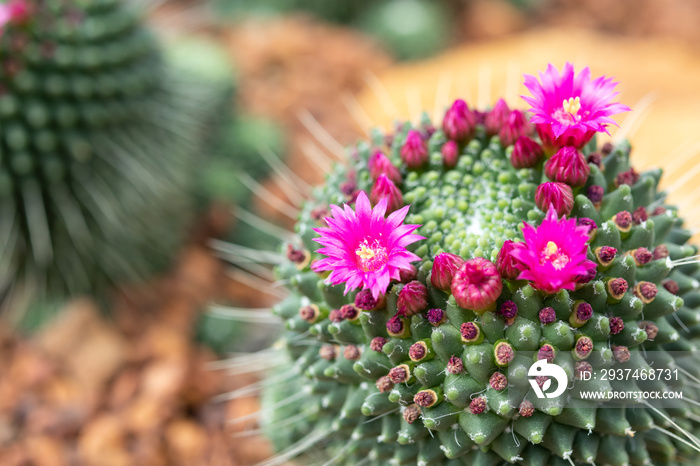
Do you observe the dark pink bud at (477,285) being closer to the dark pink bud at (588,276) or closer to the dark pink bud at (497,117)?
the dark pink bud at (588,276)

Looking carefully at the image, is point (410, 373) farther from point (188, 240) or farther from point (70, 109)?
point (188, 240)

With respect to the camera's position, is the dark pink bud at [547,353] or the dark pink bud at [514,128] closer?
the dark pink bud at [547,353]

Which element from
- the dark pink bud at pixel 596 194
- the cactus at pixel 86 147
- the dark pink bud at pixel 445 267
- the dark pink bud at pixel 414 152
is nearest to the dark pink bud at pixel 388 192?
the dark pink bud at pixel 414 152

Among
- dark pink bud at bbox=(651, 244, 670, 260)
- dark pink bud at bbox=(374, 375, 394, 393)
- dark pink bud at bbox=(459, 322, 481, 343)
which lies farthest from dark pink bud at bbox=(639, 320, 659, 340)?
dark pink bud at bbox=(374, 375, 394, 393)

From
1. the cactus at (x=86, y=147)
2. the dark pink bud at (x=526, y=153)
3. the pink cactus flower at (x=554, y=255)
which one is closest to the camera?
the pink cactus flower at (x=554, y=255)

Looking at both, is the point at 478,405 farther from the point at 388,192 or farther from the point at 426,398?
the point at 388,192

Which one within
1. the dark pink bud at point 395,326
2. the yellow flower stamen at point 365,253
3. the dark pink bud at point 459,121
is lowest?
the dark pink bud at point 395,326

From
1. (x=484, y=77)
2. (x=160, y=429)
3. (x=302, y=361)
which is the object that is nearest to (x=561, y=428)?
(x=302, y=361)
